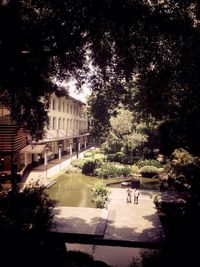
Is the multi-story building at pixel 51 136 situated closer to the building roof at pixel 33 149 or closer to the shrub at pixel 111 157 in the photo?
the building roof at pixel 33 149

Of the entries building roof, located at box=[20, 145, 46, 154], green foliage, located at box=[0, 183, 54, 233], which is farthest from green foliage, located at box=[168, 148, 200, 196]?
building roof, located at box=[20, 145, 46, 154]

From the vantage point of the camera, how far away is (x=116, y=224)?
1331 cm

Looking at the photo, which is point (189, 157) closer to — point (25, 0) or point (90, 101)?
point (25, 0)

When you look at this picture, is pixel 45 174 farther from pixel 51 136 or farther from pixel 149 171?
pixel 149 171

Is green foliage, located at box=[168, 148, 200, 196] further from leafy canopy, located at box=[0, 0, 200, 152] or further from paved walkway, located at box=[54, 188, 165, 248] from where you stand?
leafy canopy, located at box=[0, 0, 200, 152]

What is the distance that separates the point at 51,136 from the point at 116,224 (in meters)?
22.1

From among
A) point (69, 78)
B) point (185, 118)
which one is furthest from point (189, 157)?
point (69, 78)

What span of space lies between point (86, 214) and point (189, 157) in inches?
244

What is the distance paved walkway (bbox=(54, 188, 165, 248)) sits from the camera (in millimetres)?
11453

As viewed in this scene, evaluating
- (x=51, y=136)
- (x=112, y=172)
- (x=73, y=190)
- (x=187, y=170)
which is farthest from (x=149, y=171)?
(x=187, y=170)

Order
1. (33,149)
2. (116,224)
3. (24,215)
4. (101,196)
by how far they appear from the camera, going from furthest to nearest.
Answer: (33,149), (101,196), (116,224), (24,215)

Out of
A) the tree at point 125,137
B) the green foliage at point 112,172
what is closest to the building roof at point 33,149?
the green foliage at point 112,172

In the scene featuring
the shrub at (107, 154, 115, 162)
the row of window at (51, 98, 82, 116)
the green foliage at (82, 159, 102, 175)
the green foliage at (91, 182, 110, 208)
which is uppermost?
the row of window at (51, 98, 82, 116)

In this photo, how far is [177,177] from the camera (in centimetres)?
1401
